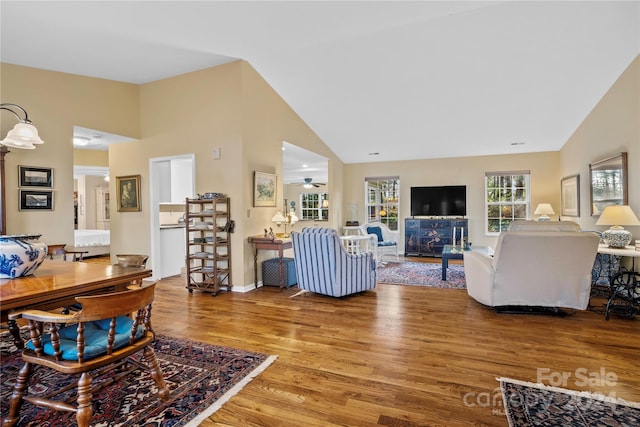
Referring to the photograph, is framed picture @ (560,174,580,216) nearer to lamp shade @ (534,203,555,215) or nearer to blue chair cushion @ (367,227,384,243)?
lamp shade @ (534,203,555,215)


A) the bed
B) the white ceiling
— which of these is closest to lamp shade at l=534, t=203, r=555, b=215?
the white ceiling

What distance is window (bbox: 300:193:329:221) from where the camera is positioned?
12.8 meters

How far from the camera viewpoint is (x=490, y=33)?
3.98 m

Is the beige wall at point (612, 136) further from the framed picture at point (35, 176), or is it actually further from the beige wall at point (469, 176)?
the framed picture at point (35, 176)

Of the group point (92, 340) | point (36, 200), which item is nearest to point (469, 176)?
point (92, 340)

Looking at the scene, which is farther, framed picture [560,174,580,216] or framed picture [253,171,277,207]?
framed picture [560,174,580,216]

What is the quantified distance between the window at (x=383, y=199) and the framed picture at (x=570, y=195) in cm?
357

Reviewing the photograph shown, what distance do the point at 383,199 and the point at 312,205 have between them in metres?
4.65

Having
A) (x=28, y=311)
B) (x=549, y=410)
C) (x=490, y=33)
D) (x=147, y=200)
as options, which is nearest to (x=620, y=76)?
(x=490, y=33)

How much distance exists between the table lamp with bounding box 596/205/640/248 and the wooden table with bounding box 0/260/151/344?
4.91 meters

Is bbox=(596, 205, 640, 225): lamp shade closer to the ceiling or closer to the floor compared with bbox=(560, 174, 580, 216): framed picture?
closer to the floor

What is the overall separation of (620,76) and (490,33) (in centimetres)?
219

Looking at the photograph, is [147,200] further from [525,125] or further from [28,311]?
[525,125]

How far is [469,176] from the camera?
26.1ft
